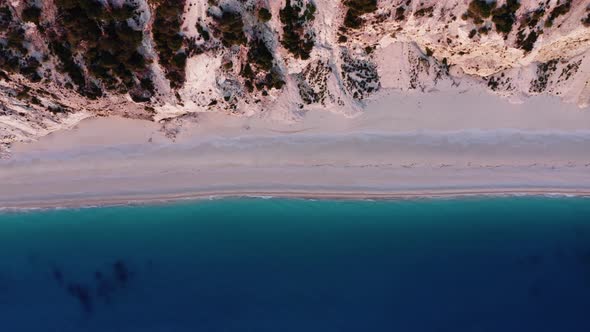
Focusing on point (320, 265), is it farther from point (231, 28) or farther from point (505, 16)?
point (505, 16)

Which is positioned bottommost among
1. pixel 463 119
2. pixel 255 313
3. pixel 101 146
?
pixel 255 313

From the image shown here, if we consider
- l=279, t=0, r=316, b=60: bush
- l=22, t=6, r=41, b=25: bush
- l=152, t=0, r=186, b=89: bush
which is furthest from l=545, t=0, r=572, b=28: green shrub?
l=22, t=6, r=41, b=25: bush

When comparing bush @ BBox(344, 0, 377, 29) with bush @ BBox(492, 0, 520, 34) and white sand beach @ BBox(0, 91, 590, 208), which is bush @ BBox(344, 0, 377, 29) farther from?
bush @ BBox(492, 0, 520, 34)

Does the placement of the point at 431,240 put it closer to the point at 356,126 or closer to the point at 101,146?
the point at 356,126

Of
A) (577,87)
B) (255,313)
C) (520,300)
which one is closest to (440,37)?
Result: (577,87)

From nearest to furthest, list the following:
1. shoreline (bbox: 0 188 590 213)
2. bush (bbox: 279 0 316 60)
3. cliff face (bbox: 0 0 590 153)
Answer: cliff face (bbox: 0 0 590 153) → bush (bbox: 279 0 316 60) → shoreline (bbox: 0 188 590 213)

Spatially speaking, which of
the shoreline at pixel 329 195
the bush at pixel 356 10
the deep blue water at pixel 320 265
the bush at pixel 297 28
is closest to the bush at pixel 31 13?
the bush at pixel 297 28

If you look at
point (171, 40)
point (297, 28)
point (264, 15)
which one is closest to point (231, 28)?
point (264, 15)
